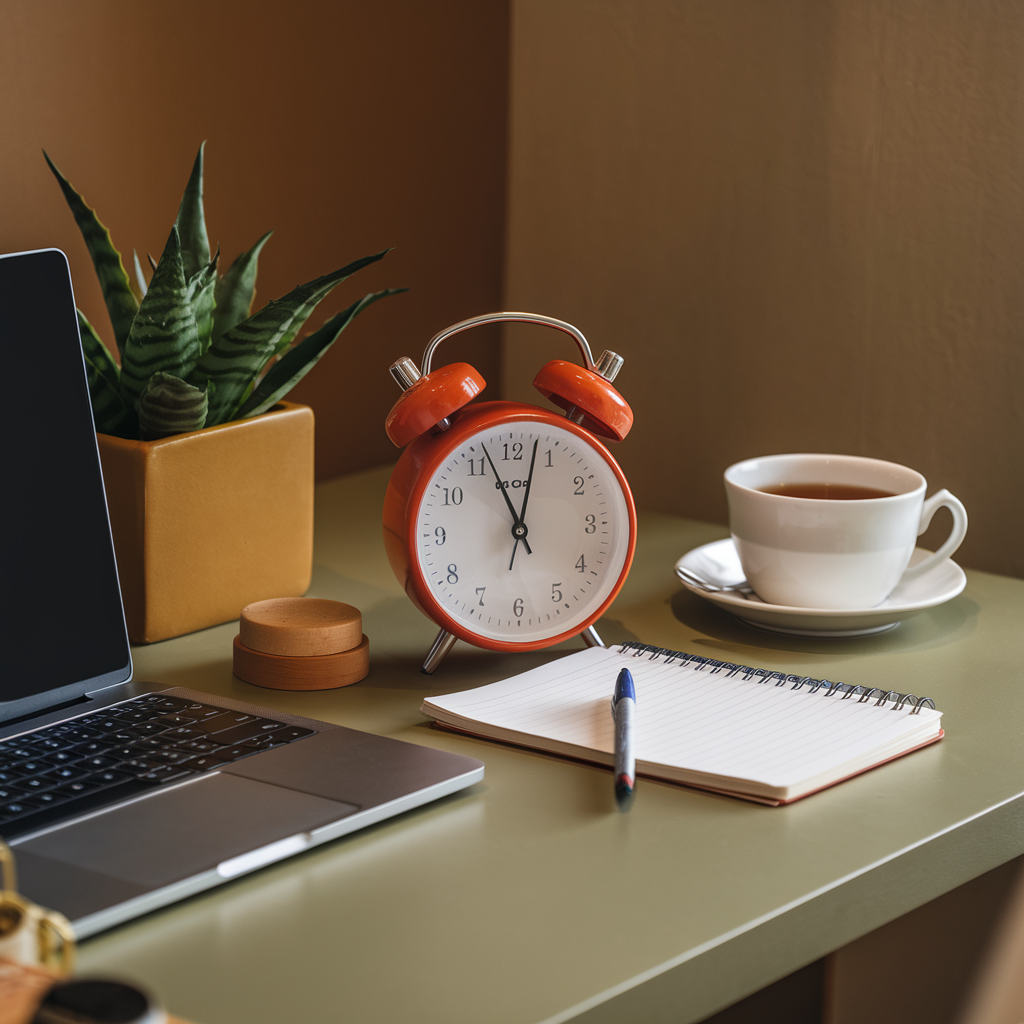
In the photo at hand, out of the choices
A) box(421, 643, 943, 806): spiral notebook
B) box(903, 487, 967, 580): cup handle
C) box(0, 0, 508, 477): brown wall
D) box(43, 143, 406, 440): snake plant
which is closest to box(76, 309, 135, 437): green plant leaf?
box(43, 143, 406, 440): snake plant

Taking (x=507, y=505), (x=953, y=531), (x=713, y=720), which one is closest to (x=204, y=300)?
(x=507, y=505)

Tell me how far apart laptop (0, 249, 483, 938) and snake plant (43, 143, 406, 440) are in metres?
0.10

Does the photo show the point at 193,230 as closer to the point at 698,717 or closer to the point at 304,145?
the point at 304,145

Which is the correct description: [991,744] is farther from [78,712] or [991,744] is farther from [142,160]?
[142,160]

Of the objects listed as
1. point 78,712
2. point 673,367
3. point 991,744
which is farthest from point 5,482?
point 673,367

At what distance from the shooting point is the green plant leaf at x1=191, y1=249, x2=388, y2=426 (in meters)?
1.01

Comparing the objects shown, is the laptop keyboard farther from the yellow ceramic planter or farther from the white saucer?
the white saucer

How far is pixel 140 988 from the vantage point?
0.36 m

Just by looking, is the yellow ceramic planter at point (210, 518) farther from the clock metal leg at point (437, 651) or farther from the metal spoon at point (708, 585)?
the metal spoon at point (708, 585)

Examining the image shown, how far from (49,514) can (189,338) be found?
0.64 feet

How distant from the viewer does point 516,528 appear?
94 cm

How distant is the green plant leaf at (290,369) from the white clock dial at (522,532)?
224mm

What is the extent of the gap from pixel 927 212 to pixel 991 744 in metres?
0.66

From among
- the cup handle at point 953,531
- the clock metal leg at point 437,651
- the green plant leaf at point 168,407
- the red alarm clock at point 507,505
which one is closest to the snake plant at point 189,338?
the green plant leaf at point 168,407
